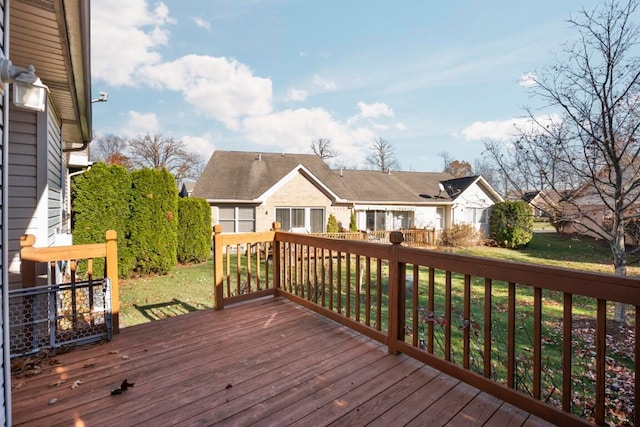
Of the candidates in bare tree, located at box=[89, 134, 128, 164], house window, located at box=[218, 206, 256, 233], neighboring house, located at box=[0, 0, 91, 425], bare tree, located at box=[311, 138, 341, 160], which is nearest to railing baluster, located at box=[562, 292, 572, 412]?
neighboring house, located at box=[0, 0, 91, 425]

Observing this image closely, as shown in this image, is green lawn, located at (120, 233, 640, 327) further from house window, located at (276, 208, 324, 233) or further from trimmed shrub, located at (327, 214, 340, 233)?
trimmed shrub, located at (327, 214, 340, 233)

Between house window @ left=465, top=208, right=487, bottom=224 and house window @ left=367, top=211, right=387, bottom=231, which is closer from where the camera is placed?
house window @ left=367, top=211, right=387, bottom=231

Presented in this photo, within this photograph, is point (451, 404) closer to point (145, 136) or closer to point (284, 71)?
point (284, 71)

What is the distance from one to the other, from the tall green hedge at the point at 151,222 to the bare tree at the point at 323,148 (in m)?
27.8

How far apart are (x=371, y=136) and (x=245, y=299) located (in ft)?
110

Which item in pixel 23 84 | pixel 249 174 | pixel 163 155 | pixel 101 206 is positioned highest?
pixel 163 155

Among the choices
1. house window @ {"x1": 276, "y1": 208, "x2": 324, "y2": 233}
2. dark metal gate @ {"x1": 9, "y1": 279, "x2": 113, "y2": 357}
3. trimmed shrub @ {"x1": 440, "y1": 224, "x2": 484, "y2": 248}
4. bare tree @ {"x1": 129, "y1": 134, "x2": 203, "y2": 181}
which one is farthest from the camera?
bare tree @ {"x1": 129, "y1": 134, "x2": 203, "y2": 181}

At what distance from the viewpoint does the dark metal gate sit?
9.36 ft

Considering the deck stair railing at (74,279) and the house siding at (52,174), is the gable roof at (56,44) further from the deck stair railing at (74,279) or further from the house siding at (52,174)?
the deck stair railing at (74,279)

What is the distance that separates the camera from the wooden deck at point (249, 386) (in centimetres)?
202

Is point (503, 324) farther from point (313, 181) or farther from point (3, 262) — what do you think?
point (313, 181)

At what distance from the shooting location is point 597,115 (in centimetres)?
492

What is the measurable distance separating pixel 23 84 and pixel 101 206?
7.38m

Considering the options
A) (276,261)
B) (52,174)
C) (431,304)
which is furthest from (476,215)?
(52,174)
